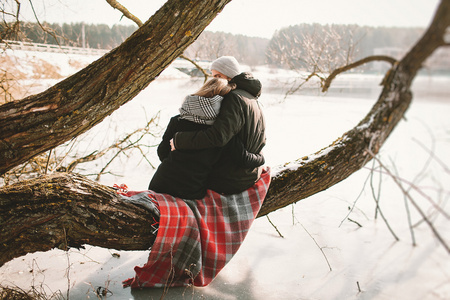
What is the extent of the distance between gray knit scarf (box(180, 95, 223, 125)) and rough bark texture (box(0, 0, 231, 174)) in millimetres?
348

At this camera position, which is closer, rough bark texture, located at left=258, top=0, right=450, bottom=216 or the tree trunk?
rough bark texture, located at left=258, top=0, right=450, bottom=216

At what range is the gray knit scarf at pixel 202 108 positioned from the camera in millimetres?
2463

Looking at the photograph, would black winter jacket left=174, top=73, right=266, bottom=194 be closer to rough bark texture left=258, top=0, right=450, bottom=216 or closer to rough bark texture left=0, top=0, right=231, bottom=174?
rough bark texture left=258, top=0, right=450, bottom=216

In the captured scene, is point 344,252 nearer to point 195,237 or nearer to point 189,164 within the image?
point 195,237

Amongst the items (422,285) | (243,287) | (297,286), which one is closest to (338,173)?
(297,286)

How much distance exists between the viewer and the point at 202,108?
8.07ft

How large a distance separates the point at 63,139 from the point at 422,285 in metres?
2.02

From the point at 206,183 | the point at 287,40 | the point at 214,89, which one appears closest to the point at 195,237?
the point at 206,183

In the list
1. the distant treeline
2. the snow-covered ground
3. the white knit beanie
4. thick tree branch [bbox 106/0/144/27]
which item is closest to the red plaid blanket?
the snow-covered ground

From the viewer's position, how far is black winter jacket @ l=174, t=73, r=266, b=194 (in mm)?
2418

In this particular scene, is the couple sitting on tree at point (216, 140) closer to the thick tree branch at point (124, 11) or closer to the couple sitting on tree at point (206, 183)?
the couple sitting on tree at point (206, 183)

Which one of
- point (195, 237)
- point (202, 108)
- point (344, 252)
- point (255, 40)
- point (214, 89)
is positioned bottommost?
point (344, 252)

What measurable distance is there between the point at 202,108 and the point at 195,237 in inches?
35.1

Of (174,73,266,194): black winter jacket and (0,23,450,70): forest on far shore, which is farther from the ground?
(0,23,450,70): forest on far shore
